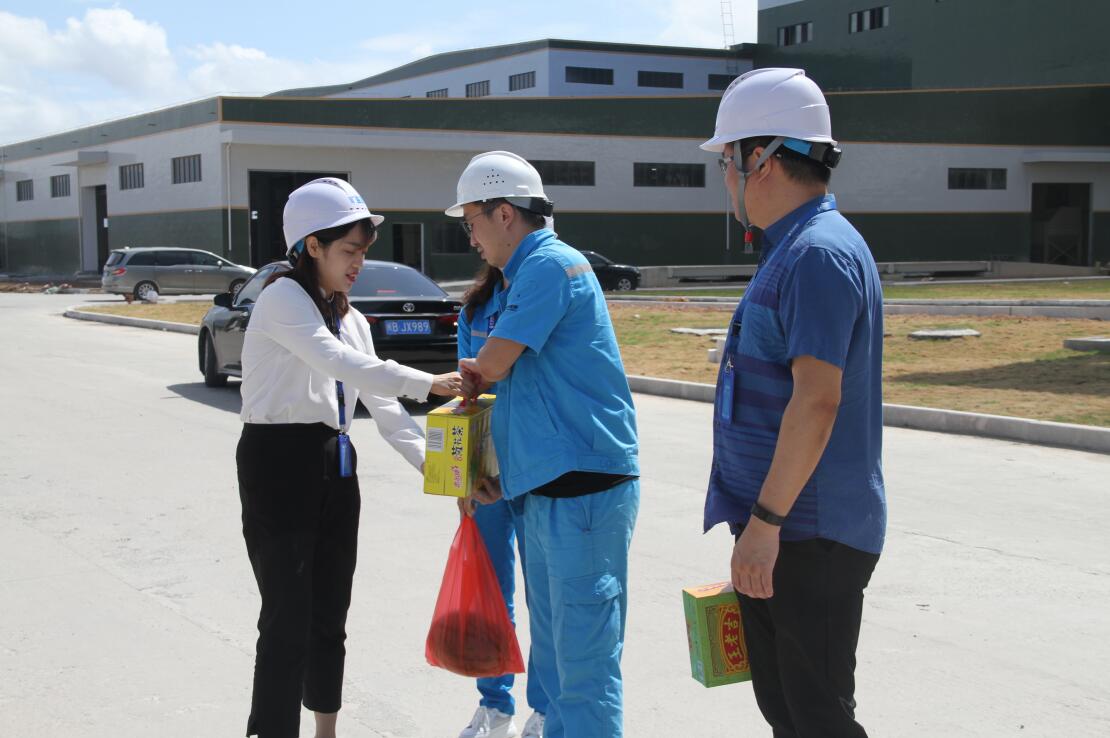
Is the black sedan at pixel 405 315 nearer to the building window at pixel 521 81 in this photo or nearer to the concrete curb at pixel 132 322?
the concrete curb at pixel 132 322

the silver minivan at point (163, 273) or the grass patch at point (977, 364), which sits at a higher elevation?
the silver minivan at point (163, 273)

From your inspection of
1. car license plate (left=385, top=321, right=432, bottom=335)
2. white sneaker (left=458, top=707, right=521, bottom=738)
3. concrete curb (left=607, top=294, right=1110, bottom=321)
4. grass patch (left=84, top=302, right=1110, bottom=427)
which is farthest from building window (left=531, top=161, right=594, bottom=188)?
white sneaker (left=458, top=707, right=521, bottom=738)

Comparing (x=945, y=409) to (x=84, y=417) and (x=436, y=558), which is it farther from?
(x=84, y=417)

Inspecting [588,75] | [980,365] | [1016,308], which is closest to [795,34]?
[588,75]

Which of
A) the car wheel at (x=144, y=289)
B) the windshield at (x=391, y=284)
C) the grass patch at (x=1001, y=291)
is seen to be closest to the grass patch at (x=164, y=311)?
the car wheel at (x=144, y=289)

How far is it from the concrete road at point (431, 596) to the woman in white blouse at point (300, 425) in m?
0.66

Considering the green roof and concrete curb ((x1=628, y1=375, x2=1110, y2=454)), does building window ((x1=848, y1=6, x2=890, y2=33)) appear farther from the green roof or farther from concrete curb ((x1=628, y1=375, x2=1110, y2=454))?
concrete curb ((x1=628, y1=375, x2=1110, y2=454))

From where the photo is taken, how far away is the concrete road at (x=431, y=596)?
171 inches

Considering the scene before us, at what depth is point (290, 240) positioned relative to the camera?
380 centimetres

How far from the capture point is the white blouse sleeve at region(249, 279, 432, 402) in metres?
3.64

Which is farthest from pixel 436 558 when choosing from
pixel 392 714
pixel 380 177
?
pixel 380 177

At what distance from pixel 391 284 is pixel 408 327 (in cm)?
65

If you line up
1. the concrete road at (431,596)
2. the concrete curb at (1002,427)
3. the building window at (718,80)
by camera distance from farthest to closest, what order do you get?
the building window at (718,80), the concrete curb at (1002,427), the concrete road at (431,596)

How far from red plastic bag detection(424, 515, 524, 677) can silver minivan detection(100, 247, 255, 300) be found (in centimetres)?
3357
